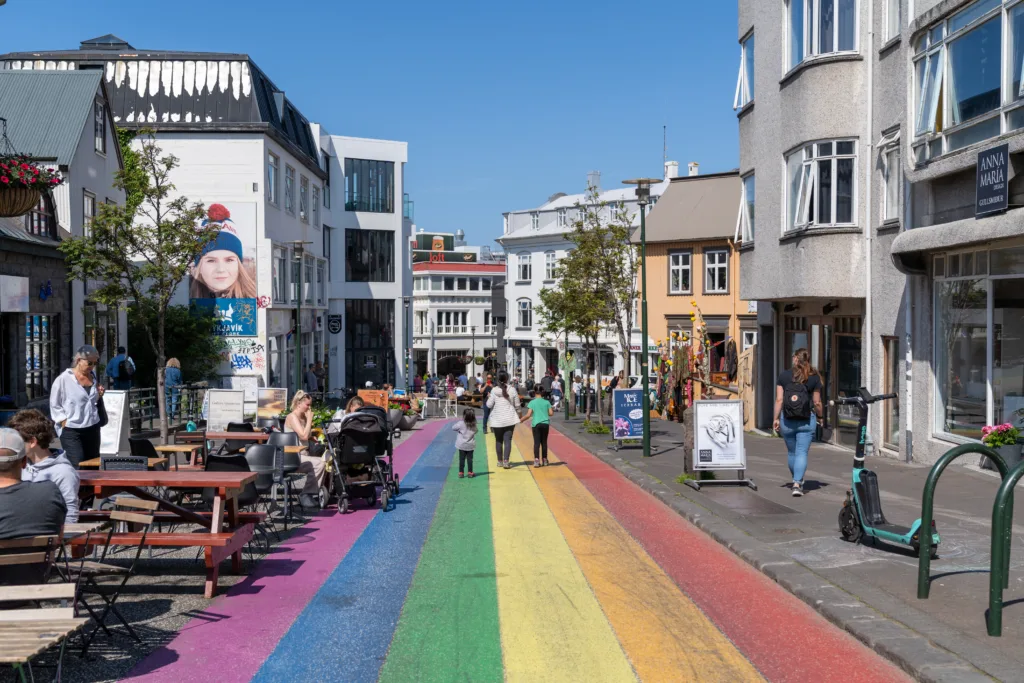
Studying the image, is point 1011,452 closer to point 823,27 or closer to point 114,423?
point 823,27

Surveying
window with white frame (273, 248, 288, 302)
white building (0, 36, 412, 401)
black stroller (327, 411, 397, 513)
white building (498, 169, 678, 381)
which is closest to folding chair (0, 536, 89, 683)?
black stroller (327, 411, 397, 513)

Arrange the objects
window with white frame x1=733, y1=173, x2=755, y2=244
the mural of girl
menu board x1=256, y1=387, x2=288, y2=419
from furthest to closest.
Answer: the mural of girl, menu board x1=256, y1=387, x2=288, y2=419, window with white frame x1=733, y1=173, x2=755, y2=244

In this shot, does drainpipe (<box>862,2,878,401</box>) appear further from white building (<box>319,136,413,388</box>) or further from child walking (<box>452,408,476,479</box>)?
white building (<box>319,136,413,388</box>)

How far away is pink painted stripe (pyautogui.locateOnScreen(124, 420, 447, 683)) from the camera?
265 inches

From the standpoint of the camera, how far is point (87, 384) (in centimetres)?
1211

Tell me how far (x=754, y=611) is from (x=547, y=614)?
1.64 m

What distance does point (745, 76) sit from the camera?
25344mm

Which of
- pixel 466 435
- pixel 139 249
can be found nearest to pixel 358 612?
pixel 466 435

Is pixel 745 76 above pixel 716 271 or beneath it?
above

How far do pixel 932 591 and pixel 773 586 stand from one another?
1330 millimetres

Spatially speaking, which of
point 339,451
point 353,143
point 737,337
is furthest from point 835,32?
point 353,143

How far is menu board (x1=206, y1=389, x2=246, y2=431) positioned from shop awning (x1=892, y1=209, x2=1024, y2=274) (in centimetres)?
1409

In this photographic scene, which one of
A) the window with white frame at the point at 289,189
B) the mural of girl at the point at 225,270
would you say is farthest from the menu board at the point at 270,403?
the window with white frame at the point at 289,189

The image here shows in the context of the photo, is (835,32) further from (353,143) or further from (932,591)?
(353,143)
